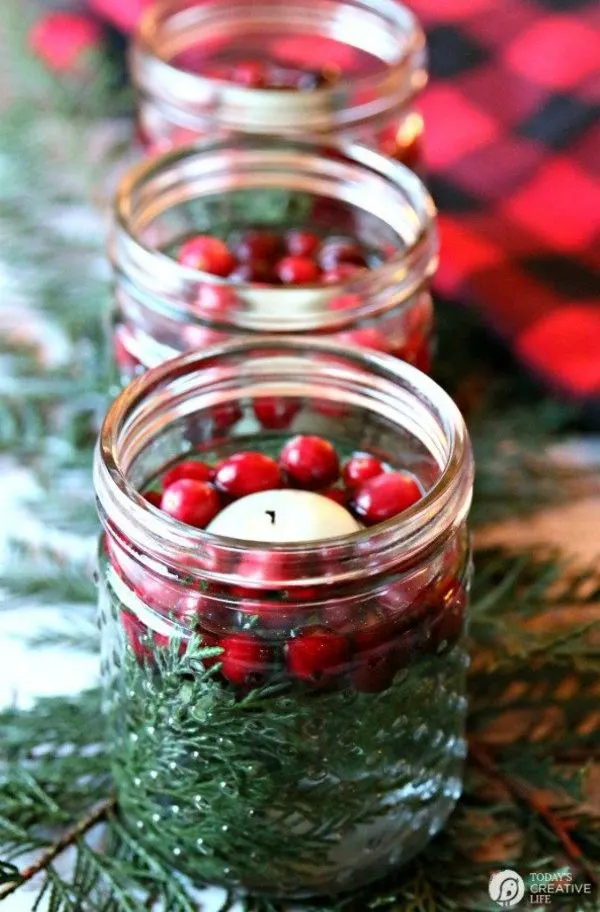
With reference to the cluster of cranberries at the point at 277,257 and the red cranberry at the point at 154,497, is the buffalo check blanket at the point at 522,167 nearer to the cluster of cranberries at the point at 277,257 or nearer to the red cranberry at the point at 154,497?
the cluster of cranberries at the point at 277,257

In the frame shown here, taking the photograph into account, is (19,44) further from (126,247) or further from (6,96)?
(126,247)

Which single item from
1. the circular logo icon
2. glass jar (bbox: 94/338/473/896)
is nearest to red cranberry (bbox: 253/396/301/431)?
glass jar (bbox: 94/338/473/896)

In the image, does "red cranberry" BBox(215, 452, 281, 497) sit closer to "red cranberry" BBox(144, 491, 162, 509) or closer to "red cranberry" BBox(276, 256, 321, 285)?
"red cranberry" BBox(144, 491, 162, 509)

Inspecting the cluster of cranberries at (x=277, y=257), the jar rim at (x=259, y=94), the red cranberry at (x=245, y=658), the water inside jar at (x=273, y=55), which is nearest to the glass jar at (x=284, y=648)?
the red cranberry at (x=245, y=658)

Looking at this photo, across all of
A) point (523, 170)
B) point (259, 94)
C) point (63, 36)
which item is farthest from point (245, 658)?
point (63, 36)

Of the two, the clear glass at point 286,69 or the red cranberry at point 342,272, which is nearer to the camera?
the red cranberry at point 342,272

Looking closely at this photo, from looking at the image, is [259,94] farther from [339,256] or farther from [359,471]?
[359,471]
